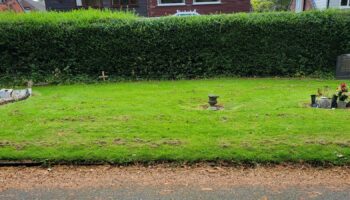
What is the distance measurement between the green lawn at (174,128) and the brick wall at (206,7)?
14.8 meters

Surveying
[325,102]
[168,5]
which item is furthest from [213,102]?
[168,5]

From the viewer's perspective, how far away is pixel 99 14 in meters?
14.0

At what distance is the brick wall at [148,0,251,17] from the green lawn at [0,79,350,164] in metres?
14.8

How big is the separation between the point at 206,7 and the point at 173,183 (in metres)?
20.7

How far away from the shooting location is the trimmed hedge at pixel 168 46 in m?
13.2

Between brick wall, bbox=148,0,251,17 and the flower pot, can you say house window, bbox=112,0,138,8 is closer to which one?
brick wall, bbox=148,0,251,17

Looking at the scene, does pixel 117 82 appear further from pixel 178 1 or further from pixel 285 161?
pixel 178 1

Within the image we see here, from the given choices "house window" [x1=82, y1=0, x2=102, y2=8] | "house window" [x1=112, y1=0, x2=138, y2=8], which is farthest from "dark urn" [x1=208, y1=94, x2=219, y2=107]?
"house window" [x1=82, y1=0, x2=102, y2=8]

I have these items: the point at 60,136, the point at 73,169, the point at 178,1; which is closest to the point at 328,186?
the point at 73,169

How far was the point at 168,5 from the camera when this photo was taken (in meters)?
24.0

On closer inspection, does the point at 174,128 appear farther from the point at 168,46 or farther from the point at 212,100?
the point at 168,46

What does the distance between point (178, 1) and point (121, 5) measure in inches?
158

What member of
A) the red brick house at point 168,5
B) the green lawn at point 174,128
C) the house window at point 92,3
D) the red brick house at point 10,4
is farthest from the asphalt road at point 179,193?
the red brick house at point 10,4

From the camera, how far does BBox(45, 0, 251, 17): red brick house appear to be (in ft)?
77.7
